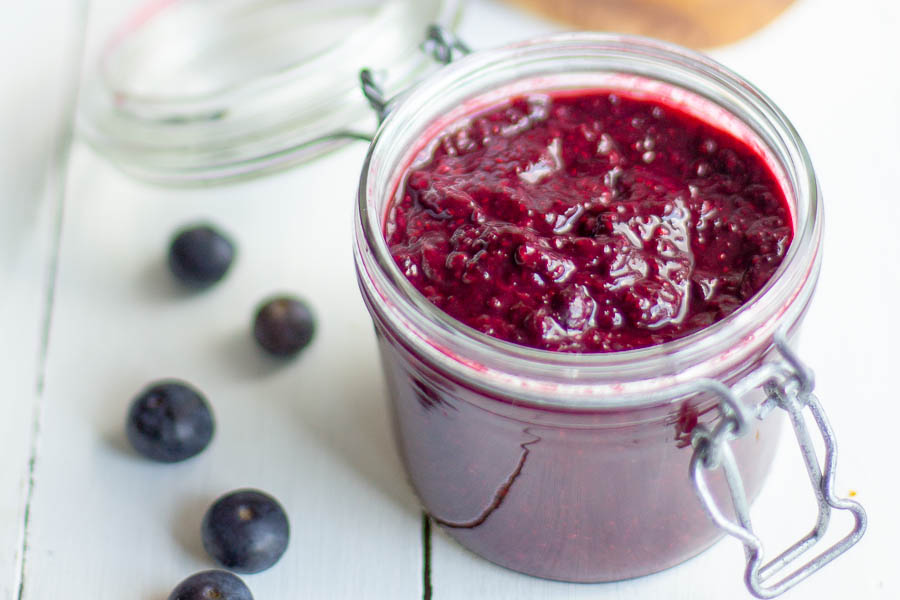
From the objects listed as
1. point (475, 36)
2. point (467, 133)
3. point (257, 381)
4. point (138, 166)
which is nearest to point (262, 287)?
point (257, 381)

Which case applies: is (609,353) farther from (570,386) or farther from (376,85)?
(376,85)

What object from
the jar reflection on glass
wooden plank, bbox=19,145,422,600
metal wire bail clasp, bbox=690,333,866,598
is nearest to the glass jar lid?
wooden plank, bbox=19,145,422,600

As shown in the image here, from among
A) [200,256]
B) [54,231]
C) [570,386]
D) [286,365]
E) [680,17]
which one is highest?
[680,17]

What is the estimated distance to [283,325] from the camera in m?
1.43

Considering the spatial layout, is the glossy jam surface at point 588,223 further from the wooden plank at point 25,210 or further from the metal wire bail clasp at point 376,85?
the wooden plank at point 25,210

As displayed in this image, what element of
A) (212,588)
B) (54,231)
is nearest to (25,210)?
(54,231)

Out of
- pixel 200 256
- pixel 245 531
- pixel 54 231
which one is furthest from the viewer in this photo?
pixel 54 231

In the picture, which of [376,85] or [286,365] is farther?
[286,365]

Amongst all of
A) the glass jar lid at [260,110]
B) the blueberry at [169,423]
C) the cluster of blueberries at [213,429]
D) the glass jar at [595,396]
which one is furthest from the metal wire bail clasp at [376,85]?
the blueberry at [169,423]

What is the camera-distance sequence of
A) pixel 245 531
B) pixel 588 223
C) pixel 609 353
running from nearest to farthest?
pixel 609 353, pixel 588 223, pixel 245 531

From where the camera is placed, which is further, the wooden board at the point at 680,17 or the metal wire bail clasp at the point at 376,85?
the wooden board at the point at 680,17

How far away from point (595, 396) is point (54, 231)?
1050 millimetres

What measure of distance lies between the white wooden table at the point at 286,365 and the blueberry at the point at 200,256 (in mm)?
37

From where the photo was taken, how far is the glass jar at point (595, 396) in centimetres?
98
